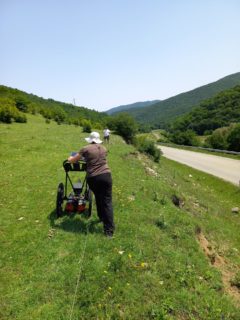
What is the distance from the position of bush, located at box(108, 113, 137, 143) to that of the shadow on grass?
3713cm

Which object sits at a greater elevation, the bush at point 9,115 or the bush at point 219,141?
the bush at point 9,115

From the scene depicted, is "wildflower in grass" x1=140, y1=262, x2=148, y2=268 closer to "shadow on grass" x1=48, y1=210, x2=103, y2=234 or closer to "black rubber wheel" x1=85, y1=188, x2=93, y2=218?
"shadow on grass" x1=48, y1=210, x2=103, y2=234

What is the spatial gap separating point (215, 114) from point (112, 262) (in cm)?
11601

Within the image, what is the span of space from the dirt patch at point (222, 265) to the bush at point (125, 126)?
119 feet

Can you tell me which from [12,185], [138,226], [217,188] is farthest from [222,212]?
[12,185]

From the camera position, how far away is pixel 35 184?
12.6m

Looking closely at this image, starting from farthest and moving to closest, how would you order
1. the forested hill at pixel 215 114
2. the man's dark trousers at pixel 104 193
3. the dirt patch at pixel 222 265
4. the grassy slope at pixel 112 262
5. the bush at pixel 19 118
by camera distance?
1. the forested hill at pixel 215 114
2. the bush at pixel 19 118
3. the man's dark trousers at pixel 104 193
4. the dirt patch at pixel 222 265
5. the grassy slope at pixel 112 262

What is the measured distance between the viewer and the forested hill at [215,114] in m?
107

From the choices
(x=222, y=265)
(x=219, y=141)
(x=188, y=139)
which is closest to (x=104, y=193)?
(x=222, y=265)

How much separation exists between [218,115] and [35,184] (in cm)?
10946

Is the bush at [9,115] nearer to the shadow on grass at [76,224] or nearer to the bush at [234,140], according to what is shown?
the shadow on grass at [76,224]

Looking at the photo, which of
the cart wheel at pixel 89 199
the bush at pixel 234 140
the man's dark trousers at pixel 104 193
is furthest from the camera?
the bush at pixel 234 140

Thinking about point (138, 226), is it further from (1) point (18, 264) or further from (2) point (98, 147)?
(1) point (18, 264)

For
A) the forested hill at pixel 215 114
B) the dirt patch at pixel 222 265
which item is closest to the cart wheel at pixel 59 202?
the dirt patch at pixel 222 265
